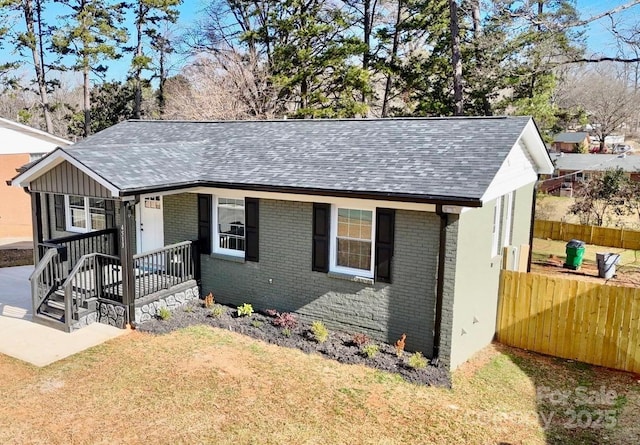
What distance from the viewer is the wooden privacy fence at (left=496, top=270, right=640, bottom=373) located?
8.93 metres

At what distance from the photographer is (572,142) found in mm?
54719

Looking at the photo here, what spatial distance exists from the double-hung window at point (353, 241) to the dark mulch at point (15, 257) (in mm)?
10867

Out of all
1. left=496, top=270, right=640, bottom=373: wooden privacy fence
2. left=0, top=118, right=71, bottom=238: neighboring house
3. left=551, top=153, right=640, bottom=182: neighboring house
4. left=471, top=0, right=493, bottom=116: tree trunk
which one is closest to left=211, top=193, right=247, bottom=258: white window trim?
left=496, top=270, right=640, bottom=373: wooden privacy fence

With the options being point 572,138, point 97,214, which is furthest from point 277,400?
point 572,138

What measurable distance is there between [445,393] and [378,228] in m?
3.07

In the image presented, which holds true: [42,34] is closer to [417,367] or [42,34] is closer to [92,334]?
[92,334]

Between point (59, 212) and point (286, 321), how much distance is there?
738 centimetres

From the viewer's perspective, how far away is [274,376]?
8094 mm

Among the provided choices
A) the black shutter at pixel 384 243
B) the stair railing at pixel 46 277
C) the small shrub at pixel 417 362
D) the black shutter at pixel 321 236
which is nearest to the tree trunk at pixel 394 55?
the black shutter at pixel 321 236

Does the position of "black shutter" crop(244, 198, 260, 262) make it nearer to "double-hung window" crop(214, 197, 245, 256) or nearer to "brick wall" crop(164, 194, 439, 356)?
"brick wall" crop(164, 194, 439, 356)

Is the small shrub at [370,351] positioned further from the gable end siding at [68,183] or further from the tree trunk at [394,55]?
the tree trunk at [394,55]

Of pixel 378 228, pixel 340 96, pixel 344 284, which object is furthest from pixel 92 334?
pixel 340 96

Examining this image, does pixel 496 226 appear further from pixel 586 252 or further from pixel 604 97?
pixel 604 97

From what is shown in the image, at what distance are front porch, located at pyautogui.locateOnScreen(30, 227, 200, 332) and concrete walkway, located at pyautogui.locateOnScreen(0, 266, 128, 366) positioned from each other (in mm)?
196
